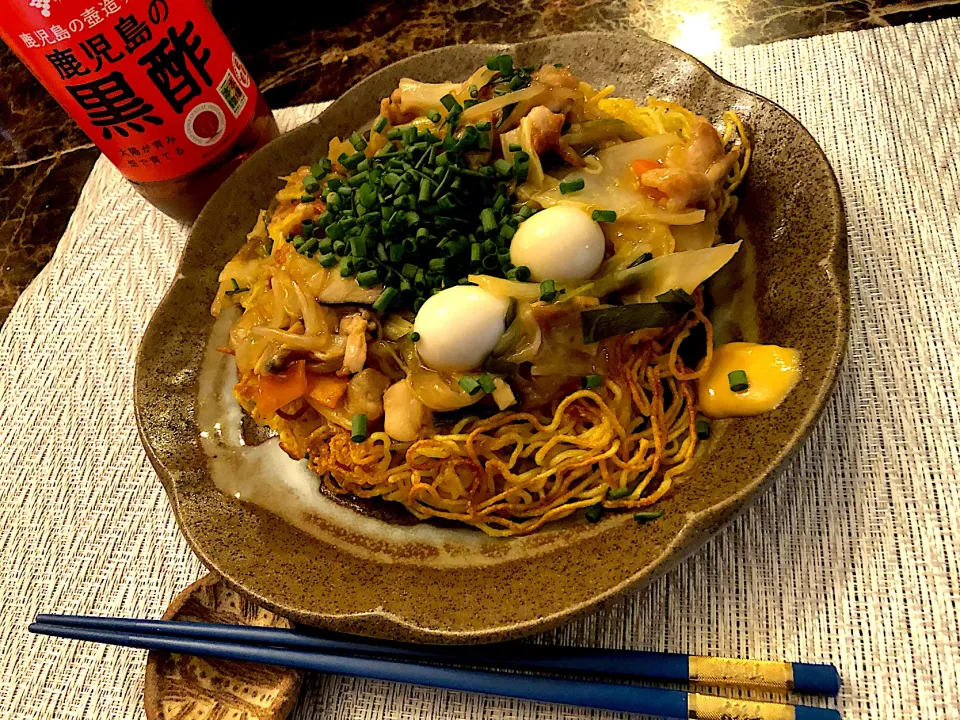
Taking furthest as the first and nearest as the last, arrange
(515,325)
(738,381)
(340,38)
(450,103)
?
1. (340,38)
2. (450,103)
3. (515,325)
4. (738,381)

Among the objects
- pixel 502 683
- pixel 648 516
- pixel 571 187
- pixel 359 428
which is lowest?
pixel 502 683

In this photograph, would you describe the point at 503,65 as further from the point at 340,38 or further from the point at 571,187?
the point at 340,38

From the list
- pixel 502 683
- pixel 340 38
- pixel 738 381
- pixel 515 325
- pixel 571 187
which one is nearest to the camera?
pixel 502 683

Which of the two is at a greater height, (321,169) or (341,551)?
(321,169)

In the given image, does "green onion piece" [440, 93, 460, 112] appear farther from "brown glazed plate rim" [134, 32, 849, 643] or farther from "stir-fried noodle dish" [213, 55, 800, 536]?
"brown glazed plate rim" [134, 32, 849, 643]

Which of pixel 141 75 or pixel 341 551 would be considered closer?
pixel 341 551

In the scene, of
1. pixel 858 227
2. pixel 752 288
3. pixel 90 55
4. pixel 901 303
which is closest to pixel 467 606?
pixel 752 288

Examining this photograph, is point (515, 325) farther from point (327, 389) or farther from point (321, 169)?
point (321, 169)

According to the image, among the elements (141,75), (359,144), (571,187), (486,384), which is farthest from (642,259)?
(141,75)

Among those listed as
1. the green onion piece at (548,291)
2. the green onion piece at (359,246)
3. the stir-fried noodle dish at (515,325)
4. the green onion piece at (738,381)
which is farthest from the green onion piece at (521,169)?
the green onion piece at (738,381)
